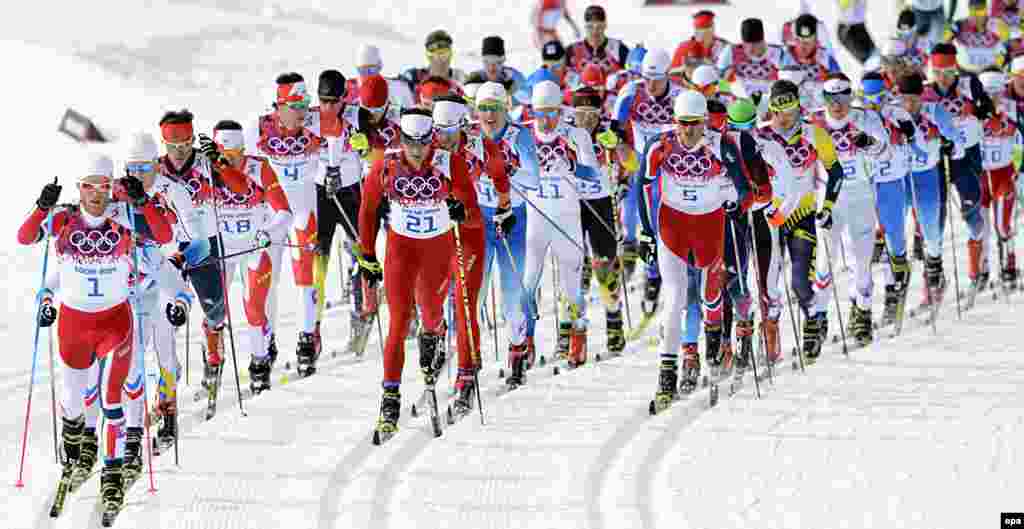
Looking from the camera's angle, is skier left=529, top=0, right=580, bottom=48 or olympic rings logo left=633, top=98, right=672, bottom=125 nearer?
olympic rings logo left=633, top=98, right=672, bottom=125

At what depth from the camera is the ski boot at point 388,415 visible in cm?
1232

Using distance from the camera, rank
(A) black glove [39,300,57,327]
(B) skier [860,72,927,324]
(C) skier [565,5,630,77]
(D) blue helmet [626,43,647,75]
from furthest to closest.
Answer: (C) skier [565,5,630,77]
(D) blue helmet [626,43,647,75]
(B) skier [860,72,927,324]
(A) black glove [39,300,57,327]

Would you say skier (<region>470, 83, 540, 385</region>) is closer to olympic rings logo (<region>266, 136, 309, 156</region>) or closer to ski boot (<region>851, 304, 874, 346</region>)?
olympic rings logo (<region>266, 136, 309, 156</region>)

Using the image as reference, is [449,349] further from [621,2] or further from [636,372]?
[621,2]

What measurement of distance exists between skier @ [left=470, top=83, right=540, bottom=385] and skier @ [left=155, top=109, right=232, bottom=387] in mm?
1947

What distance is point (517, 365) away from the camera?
14.0m

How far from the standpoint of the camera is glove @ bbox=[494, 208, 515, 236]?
510 inches

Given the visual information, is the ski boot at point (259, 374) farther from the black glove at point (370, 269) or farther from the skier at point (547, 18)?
the skier at point (547, 18)

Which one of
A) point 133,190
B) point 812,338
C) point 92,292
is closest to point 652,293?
point 812,338

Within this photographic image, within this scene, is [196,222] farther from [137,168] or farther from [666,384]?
[666,384]

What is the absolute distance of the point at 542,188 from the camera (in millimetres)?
14344

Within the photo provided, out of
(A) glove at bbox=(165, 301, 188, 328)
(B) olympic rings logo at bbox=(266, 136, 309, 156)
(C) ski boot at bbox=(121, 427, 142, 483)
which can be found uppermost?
(B) olympic rings logo at bbox=(266, 136, 309, 156)

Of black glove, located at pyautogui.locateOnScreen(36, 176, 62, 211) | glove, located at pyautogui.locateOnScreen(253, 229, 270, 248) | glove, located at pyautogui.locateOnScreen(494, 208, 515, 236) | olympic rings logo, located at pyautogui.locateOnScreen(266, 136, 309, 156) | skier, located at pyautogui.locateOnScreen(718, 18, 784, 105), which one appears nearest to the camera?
black glove, located at pyautogui.locateOnScreen(36, 176, 62, 211)

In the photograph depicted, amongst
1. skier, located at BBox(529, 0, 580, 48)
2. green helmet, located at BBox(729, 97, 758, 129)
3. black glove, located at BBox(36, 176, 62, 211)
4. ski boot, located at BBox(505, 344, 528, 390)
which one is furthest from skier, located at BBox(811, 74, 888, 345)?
skier, located at BBox(529, 0, 580, 48)
